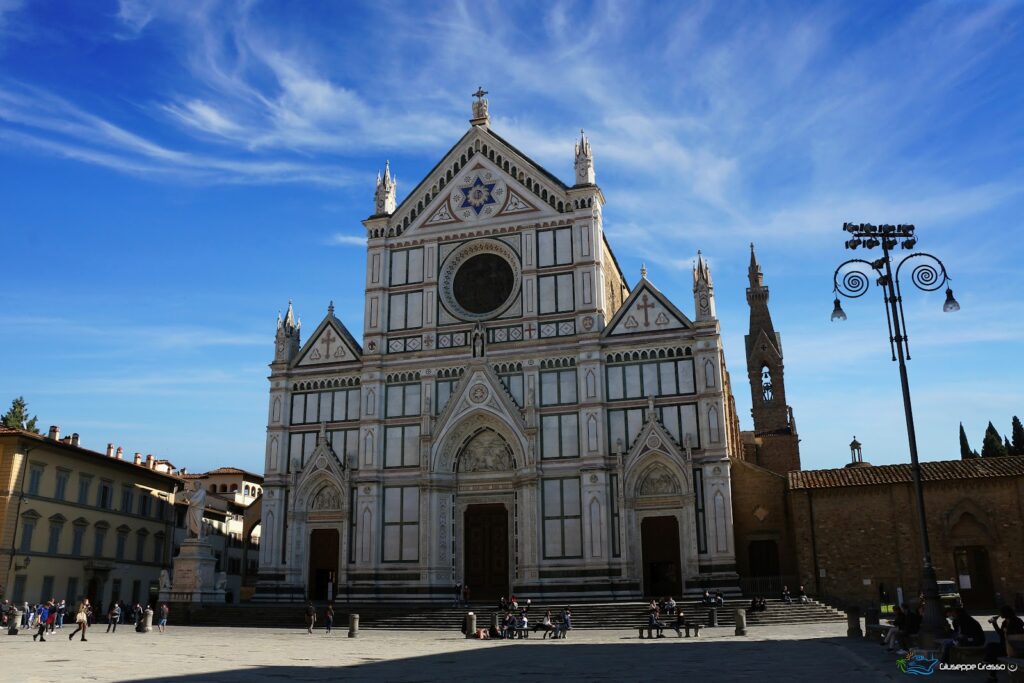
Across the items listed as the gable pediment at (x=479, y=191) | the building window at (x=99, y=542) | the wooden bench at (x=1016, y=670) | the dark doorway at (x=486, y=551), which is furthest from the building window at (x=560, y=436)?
the wooden bench at (x=1016, y=670)

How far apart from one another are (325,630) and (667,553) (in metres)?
14.1

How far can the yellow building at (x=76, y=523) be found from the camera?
3859 centimetres

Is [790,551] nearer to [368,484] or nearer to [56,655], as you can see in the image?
[368,484]

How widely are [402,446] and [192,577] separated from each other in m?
10.7

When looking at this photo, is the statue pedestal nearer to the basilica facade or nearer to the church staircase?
the church staircase

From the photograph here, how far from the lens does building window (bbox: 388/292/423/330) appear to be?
42094mm

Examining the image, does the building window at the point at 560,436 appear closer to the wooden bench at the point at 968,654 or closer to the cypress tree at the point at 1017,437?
the wooden bench at the point at 968,654

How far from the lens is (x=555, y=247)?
41.0 meters

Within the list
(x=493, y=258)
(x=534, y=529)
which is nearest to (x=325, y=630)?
(x=534, y=529)

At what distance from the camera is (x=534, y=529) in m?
37.5

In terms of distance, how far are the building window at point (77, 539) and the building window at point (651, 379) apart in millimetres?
26620

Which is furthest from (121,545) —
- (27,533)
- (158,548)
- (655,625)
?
(655,625)

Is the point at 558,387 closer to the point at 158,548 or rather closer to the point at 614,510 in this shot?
the point at 614,510

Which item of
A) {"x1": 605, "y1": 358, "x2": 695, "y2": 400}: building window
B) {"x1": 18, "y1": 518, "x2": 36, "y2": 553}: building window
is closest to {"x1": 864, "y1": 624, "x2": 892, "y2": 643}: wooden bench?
{"x1": 605, "y1": 358, "x2": 695, "y2": 400}: building window
